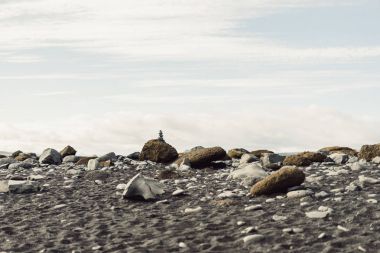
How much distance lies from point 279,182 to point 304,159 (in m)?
5.20

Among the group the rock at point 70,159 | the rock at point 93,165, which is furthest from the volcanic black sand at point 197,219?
the rock at point 70,159

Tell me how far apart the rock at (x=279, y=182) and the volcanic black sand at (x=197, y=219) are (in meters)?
0.25

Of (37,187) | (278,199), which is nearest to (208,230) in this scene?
(278,199)

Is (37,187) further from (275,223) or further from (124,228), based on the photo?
(275,223)

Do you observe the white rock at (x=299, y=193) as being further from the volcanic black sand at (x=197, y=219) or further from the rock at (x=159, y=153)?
the rock at (x=159, y=153)

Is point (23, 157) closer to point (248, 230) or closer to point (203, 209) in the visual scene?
point (203, 209)

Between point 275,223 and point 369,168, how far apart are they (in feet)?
19.0

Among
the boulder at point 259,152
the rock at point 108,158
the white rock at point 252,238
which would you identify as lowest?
the white rock at point 252,238

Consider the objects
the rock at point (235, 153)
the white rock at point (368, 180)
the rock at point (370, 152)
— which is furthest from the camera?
the rock at point (235, 153)

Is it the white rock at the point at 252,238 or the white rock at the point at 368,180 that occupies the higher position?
the white rock at the point at 368,180

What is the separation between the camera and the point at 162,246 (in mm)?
8273

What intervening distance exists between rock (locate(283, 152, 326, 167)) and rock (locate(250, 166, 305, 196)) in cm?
478

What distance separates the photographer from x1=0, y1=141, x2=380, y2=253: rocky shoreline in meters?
8.27

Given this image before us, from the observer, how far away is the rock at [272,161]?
15797 millimetres
